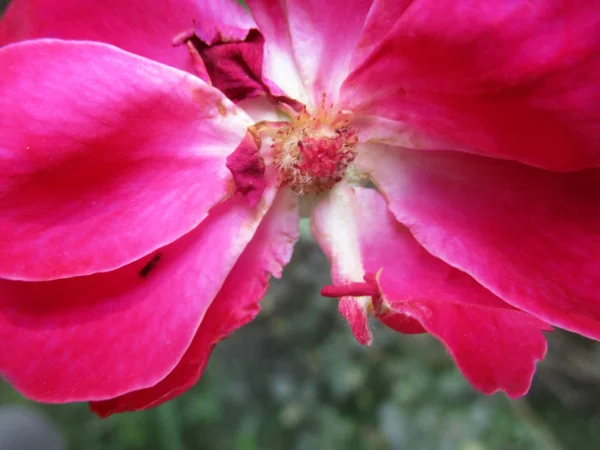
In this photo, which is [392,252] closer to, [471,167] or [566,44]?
[471,167]

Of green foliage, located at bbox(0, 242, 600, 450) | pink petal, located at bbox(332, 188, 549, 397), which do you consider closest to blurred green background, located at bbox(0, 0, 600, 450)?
green foliage, located at bbox(0, 242, 600, 450)

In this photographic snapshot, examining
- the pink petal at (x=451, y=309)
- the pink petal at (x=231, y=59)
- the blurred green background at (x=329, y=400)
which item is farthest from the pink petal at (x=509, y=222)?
the blurred green background at (x=329, y=400)

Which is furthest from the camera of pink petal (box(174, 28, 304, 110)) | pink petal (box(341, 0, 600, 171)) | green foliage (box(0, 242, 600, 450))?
green foliage (box(0, 242, 600, 450))

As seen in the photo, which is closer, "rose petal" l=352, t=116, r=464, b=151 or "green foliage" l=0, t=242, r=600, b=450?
"rose petal" l=352, t=116, r=464, b=151

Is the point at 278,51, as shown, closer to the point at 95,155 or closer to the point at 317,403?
the point at 95,155

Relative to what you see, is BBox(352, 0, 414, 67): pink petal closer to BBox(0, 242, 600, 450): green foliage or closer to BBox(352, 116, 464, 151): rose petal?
BBox(352, 116, 464, 151): rose petal

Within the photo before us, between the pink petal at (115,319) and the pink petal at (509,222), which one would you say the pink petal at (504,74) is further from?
the pink petal at (115,319)
